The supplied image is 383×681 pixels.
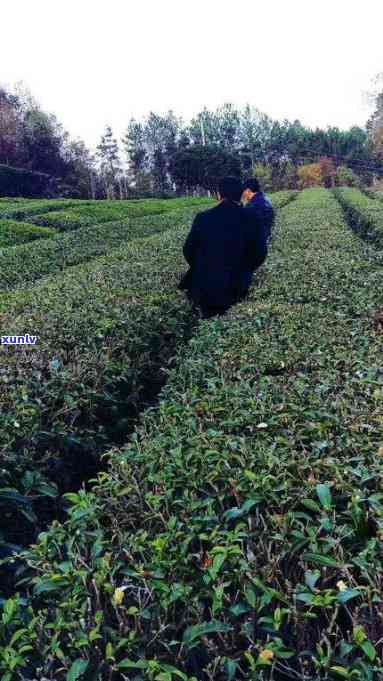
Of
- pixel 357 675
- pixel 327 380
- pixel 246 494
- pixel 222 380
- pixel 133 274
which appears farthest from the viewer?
pixel 133 274

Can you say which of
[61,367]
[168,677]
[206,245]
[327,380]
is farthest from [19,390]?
[206,245]

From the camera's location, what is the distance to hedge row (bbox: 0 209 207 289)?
413 inches

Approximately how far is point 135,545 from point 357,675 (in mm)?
717

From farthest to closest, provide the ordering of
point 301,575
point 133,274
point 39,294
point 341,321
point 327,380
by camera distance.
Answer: point 133,274 < point 39,294 < point 341,321 < point 327,380 < point 301,575

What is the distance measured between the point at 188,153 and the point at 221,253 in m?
51.8

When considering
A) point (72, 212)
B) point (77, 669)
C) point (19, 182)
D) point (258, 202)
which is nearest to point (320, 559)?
point (77, 669)

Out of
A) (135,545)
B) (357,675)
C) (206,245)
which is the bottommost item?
(357,675)

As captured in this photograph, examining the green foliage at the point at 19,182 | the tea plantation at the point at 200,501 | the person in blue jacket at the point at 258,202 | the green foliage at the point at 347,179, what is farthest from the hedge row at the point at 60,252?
the green foliage at the point at 347,179

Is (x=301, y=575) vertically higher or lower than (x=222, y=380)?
lower

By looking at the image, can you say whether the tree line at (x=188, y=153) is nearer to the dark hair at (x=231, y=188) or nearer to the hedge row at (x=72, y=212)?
the hedge row at (x=72, y=212)

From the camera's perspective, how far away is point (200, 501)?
1.99 m

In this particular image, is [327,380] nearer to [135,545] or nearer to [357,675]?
[135,545]

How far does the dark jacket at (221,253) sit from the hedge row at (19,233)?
40.7 feet

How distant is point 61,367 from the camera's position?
3656 millimetres
